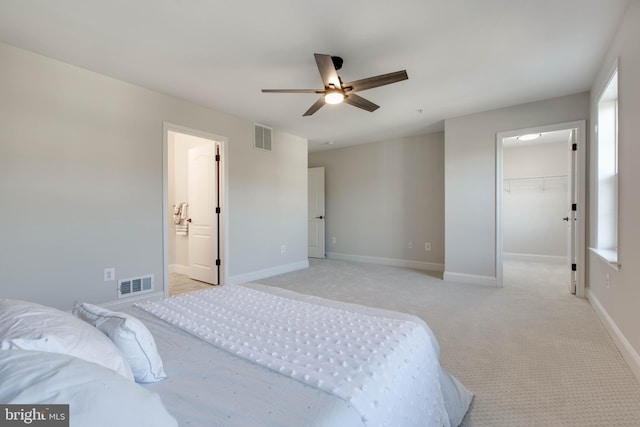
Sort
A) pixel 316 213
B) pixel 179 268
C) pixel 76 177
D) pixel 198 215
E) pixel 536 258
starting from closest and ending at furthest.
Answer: pixel 76 177 → pixel 198 215 → pixel 179 268 → pixel 536 258 → pixel 316 213

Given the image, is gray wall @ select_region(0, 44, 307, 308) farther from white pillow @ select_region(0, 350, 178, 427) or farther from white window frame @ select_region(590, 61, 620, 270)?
white window frame @ select_region(590, 61, 620, 270)

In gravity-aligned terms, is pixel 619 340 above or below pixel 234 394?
below

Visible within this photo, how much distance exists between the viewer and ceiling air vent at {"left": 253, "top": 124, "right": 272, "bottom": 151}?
4.56 metres

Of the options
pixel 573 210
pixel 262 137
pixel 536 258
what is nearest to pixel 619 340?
pixel 573 210

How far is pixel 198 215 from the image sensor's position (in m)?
4.51

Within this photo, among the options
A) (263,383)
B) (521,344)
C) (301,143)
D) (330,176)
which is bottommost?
(521,344)

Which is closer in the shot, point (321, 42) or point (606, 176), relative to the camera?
point (321, 42)

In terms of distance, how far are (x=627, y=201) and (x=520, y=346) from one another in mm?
1359

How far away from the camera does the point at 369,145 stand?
6059mm

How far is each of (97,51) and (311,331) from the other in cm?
300

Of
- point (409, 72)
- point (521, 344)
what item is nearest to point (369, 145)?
point (409, 72)

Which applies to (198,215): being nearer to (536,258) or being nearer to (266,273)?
(266,273)

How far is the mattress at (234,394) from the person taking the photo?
73cm

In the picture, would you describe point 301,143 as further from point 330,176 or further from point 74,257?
point 74,257
